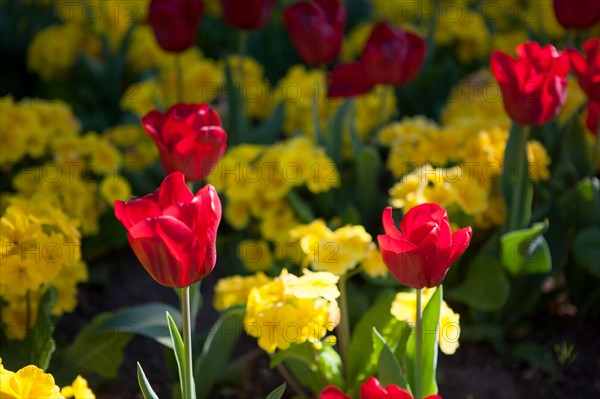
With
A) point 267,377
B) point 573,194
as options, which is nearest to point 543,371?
point 573,194

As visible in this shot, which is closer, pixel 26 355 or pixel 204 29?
pixel 26 355

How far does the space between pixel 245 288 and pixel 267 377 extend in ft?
1.39

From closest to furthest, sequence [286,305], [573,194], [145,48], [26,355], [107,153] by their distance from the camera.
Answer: [286,305] → [26,355] → [573,194] → [107,153] → [145,48]

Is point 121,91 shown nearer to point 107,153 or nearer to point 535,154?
point 107,153

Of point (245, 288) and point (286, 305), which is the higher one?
point (286, 305)

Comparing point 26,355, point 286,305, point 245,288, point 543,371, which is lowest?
point 543,371

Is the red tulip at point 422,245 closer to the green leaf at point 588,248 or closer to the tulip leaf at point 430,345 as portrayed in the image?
the tulip leaf at point 430,345

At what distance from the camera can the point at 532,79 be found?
186 cm

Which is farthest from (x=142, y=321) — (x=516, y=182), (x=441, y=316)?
(x=516, y=182)

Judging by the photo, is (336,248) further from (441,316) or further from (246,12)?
(246,12)

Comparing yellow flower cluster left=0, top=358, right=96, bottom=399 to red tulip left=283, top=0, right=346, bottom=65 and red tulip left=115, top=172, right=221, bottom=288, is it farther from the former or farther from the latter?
red tulip left=283, top=0, right=346, bottom=65

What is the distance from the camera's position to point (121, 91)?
349cm

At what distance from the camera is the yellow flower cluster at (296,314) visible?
62.1 inches

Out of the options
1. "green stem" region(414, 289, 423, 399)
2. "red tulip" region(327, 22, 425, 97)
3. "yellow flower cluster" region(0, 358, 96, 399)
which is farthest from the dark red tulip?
"yellow flower cluster" region(0, 358, 96, 399)
